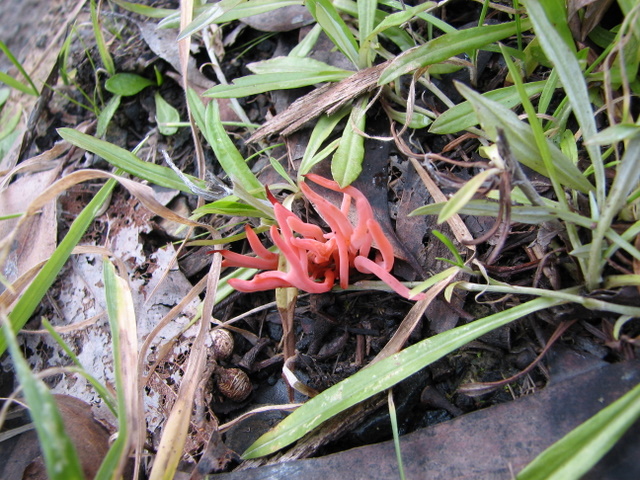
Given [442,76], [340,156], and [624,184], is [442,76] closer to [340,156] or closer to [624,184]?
[340,156]

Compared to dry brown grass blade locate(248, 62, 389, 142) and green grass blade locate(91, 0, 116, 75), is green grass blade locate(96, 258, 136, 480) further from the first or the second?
green grass blade locate(91, 0, 116, 75)

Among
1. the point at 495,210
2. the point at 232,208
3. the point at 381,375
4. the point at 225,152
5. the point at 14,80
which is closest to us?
the point at 495,210

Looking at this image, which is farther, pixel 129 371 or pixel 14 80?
pixel 14 80


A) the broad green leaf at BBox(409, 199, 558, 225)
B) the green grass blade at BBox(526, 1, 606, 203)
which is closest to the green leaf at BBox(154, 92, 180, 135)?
the broad green leaf at BBox(409, 199, 558, 225)

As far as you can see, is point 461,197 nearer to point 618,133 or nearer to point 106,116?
point 618,133

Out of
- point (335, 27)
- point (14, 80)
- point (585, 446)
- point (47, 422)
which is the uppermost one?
point (14, 80)

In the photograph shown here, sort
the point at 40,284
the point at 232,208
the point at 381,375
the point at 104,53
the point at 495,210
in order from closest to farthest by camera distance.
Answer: the point at 495,210 < the point at 381,375 < the point at 40,284 < the point at 232,208 < the point at 104,53

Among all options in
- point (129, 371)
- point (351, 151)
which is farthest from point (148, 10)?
point (129, 371)
